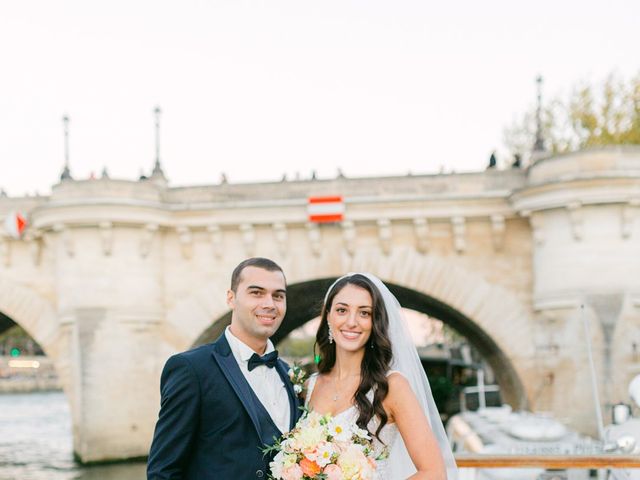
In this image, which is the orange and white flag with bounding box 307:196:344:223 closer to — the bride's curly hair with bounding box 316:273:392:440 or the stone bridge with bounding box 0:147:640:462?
the stone bridge with bounding box 0:147:640:462

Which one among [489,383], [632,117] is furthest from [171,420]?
[489,383]

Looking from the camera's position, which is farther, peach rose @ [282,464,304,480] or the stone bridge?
the stone bridge

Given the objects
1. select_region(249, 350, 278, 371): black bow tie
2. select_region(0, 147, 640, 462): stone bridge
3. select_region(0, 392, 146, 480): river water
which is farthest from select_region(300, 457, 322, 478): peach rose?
select_region(0, 392, 146, 480): river water

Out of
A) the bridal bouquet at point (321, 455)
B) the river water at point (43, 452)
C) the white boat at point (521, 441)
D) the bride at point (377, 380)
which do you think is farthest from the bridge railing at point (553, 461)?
the river water at point (43, 452)

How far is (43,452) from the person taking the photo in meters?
18.9

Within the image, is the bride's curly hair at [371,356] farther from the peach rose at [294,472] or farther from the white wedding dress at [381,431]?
the peach rose at [294,472]

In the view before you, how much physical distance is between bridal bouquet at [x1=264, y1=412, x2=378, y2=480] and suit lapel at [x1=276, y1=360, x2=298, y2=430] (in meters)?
0.24

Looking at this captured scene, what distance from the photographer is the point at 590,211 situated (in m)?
12.7

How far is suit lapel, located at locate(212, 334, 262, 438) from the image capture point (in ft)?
10.1

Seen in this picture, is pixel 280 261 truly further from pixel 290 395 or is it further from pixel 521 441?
pixel 290 395

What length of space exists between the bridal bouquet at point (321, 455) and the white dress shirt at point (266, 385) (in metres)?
0.20

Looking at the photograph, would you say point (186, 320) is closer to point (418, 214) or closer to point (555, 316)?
point (418, 214)

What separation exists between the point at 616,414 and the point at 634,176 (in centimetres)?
553

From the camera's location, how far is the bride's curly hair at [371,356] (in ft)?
10.6
